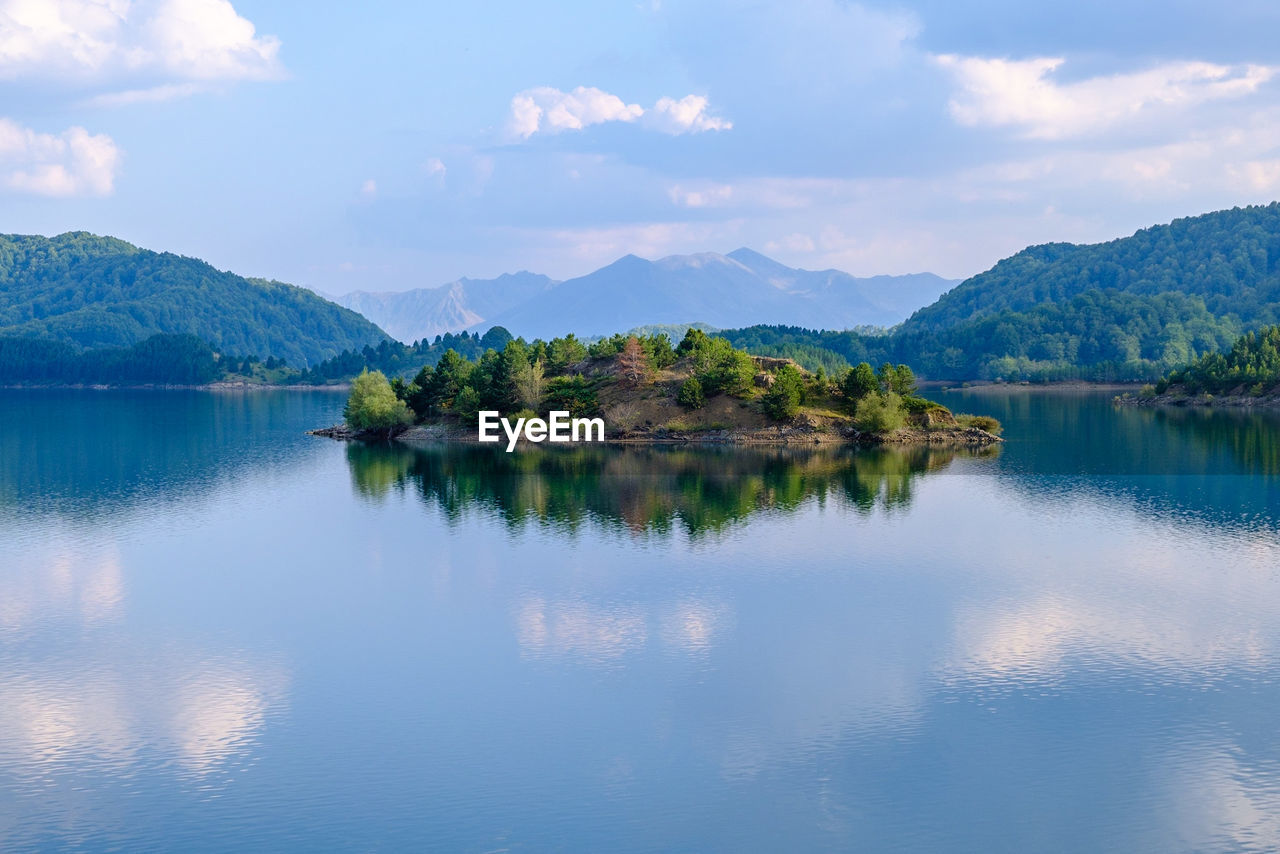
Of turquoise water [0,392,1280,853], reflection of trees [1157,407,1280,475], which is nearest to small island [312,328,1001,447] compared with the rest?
reflection of trees [1157,407,1280,475]

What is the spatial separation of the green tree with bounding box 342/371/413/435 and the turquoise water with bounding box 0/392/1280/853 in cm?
7400

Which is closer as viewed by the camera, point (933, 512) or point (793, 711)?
point (793, 711)

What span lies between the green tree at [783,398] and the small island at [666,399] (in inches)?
5.5

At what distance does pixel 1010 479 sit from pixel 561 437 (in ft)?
228

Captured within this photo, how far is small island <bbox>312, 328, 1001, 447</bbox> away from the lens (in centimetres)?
15888

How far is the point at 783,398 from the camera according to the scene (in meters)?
158

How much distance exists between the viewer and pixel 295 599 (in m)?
66.2

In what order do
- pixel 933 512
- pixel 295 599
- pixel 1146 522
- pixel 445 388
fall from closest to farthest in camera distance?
1. pixel 295 599
2. pixel 1146 522
3. pixel 933 512
4. pixel 445 388

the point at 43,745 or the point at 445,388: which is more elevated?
the point at 445,388

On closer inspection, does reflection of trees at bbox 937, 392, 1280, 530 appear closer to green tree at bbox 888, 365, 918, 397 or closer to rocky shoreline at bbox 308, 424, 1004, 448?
rocky shoreline at bbox 308, 424, 1004, 448

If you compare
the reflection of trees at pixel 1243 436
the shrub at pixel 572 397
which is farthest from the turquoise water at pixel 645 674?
the shrub at pixel 572 397

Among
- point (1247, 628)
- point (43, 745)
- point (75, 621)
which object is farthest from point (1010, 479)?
point (43, 745)

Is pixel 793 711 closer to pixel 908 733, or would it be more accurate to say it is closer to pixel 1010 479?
pixel 908 733

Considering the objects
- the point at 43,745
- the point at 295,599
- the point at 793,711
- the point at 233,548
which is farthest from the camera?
the point at 233,548
